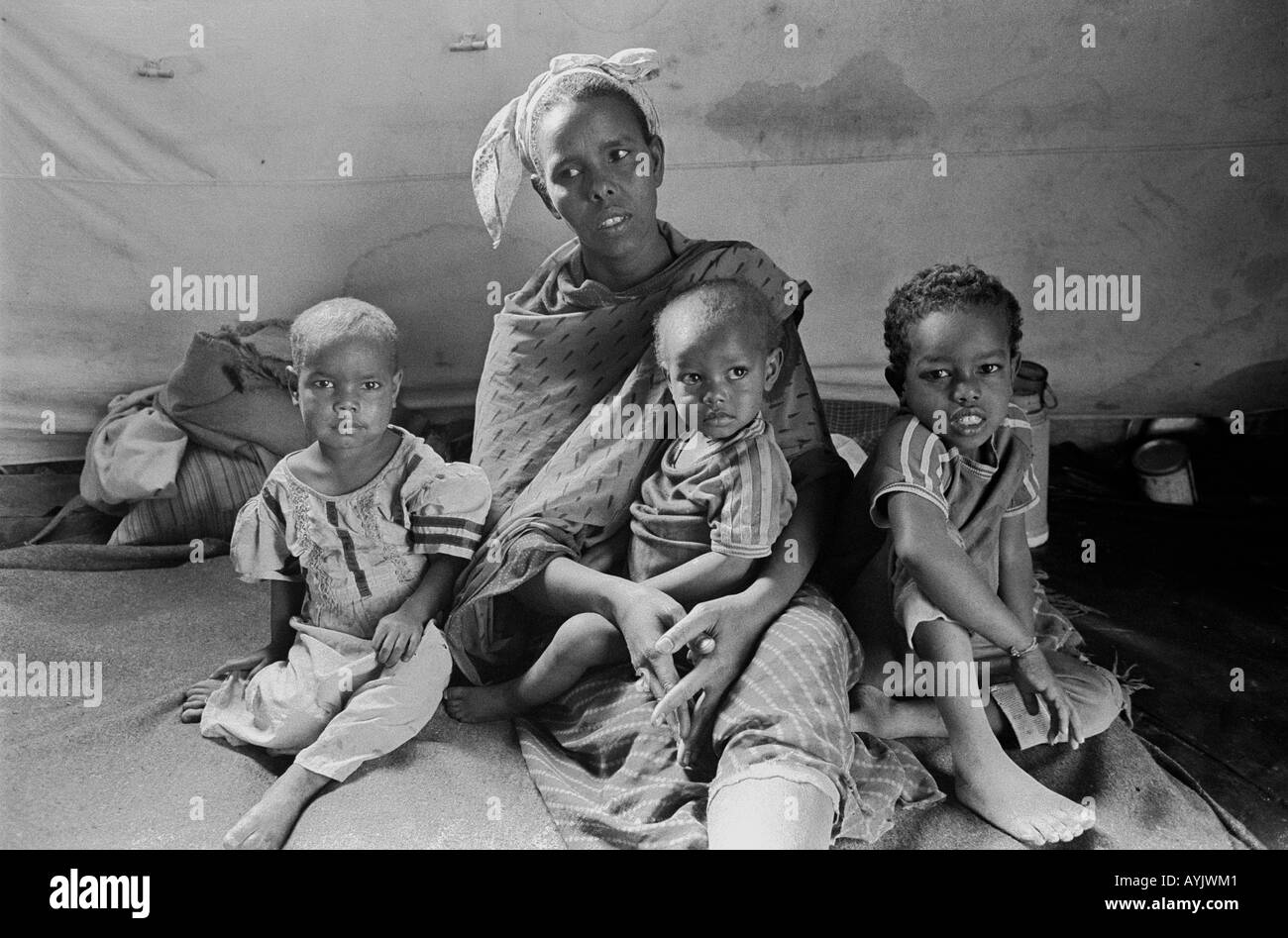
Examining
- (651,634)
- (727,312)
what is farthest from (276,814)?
(727,312)

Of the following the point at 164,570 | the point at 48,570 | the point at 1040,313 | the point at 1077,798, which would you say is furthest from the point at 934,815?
the point at 48,570

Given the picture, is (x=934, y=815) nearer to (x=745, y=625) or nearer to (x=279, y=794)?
(x=745, y=625)

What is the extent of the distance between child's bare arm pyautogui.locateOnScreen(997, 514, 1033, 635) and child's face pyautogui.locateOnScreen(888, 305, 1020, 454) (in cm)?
23

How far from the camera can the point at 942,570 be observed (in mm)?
2535

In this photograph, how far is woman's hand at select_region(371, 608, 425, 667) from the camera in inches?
104

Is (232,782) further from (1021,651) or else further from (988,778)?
(1021,651)

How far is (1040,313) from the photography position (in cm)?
301

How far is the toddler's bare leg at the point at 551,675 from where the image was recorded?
2.61 m

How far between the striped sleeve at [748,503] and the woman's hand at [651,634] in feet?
0.52

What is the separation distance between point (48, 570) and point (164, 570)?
0.27 metres

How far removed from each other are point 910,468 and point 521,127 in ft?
3.61

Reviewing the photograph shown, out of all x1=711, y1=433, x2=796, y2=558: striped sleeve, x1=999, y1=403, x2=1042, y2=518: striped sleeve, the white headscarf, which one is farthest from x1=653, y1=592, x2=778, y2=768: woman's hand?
the white headscarf
